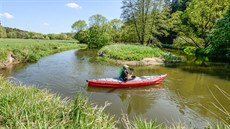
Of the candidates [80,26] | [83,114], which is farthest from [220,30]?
[80,26]

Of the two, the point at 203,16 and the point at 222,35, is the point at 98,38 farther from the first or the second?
the point at 222,35

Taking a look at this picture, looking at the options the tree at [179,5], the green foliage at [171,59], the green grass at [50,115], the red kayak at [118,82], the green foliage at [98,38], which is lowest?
the red kayak at [118,82]

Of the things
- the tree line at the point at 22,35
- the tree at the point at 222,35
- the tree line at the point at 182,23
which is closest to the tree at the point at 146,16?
the tree line at the point at 182,23

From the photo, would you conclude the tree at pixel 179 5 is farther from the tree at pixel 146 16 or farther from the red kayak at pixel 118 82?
the red kayak at pixel 118 82

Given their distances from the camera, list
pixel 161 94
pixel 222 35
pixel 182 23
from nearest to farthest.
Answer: pixel 161 94 → pixel 222 35 → pixel 182 23

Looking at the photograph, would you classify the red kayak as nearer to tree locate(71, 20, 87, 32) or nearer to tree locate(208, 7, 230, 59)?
tree locate(208, 7, 230, 59)

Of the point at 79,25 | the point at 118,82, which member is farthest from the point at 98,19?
the point at 118,82

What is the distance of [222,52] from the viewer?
2402 cm

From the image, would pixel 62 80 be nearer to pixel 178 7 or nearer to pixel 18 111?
pixel 18 111

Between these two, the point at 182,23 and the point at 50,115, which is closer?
the point at 50,115

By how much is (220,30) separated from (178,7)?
3494 cm

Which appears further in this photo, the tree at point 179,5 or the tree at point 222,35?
the tree at point 179,5

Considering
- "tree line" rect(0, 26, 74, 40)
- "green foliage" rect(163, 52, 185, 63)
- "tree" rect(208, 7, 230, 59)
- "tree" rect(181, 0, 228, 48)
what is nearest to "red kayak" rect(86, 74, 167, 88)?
"tree" rect(208, 7, 230, 59)

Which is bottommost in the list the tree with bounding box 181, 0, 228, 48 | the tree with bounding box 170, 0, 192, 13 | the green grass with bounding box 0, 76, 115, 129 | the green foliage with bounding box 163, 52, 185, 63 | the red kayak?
the red kayak
